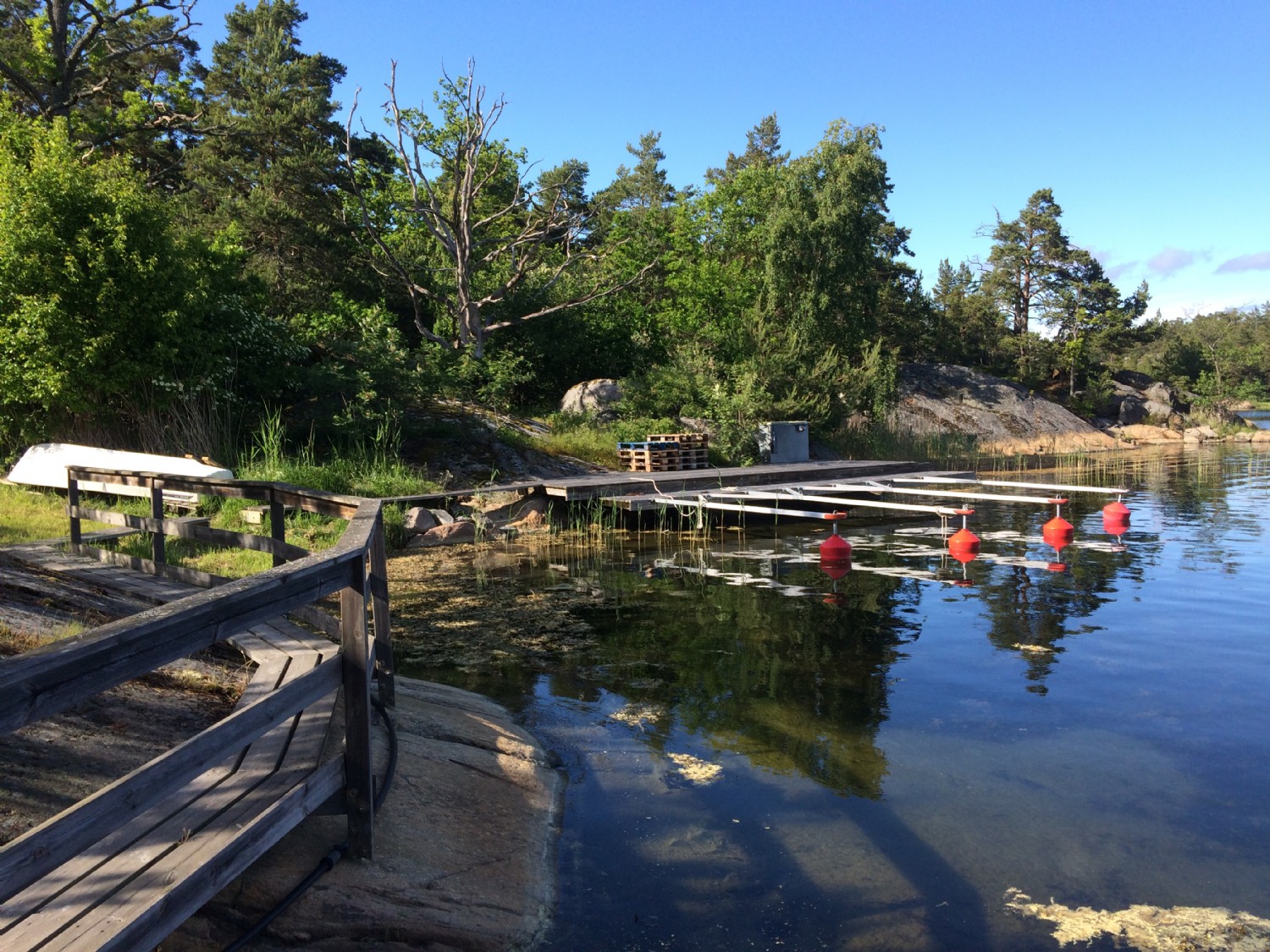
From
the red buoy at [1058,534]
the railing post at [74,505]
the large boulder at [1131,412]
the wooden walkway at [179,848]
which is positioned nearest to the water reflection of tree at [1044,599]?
the red buoy at [1058,534]

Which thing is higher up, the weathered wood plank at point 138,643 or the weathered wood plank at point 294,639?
the weathered wood plank at point 138,643

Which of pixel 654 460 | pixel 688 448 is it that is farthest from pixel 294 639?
pixel 688 448

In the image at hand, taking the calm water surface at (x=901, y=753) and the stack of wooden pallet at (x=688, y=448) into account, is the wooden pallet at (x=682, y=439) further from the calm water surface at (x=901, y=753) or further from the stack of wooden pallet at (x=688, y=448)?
the calm water surface at (x=901, y=753)

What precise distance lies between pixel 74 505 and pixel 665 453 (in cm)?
1150

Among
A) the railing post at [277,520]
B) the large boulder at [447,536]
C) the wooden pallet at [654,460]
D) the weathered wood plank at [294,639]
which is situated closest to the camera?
the weathered wood plank at [294,639]

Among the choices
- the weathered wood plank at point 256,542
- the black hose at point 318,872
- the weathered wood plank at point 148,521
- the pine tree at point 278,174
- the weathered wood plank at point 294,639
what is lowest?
the black hose at point 318,872

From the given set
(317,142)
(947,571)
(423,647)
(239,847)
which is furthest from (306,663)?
(317,142)

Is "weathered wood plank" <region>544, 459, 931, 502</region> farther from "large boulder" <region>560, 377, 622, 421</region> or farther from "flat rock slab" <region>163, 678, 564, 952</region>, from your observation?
"flat rock slab" <region>163, 678, 564, 952</region>

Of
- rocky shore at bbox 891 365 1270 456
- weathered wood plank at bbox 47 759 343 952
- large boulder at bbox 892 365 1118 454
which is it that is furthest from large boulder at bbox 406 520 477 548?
large boulder at bbox 892 365 1118 454

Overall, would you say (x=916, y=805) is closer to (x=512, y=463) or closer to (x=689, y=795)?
(x=689, y=795)

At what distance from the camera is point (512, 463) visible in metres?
18.2

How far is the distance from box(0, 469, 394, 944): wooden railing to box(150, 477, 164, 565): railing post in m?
4.05

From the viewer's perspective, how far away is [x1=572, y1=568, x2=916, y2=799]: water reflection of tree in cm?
603

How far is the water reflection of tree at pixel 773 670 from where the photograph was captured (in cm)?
603
